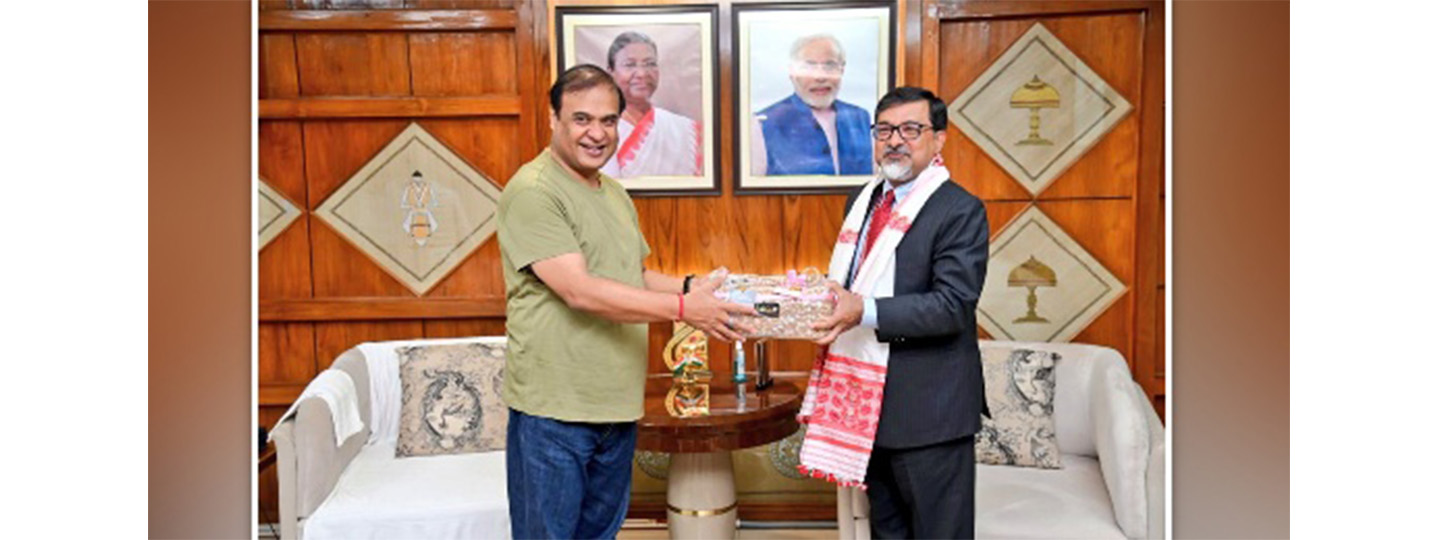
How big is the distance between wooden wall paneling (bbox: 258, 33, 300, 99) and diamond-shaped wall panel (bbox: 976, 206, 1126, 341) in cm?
201

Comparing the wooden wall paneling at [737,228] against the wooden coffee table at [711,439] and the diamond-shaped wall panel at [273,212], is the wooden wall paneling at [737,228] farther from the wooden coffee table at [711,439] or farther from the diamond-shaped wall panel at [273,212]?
A: the diamond-shaped wall panel at [273,212]

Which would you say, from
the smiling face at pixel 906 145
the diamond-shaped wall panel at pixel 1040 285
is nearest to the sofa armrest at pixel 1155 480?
the diamond-shaped wall panel at pixel 1040 285

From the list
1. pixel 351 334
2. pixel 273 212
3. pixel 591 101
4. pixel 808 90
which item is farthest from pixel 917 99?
pixel 351 334

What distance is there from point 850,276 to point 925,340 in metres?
0.22

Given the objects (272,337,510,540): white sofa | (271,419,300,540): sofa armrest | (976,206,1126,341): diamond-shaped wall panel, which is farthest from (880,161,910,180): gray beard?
(271,419,300,540): sofa armrest

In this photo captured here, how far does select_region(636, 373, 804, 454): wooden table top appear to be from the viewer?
105 inches

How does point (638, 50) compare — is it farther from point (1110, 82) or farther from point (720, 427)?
point (1110, 82)

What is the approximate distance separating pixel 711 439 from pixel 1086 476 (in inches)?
41.8

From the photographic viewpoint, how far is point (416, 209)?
114 inches
